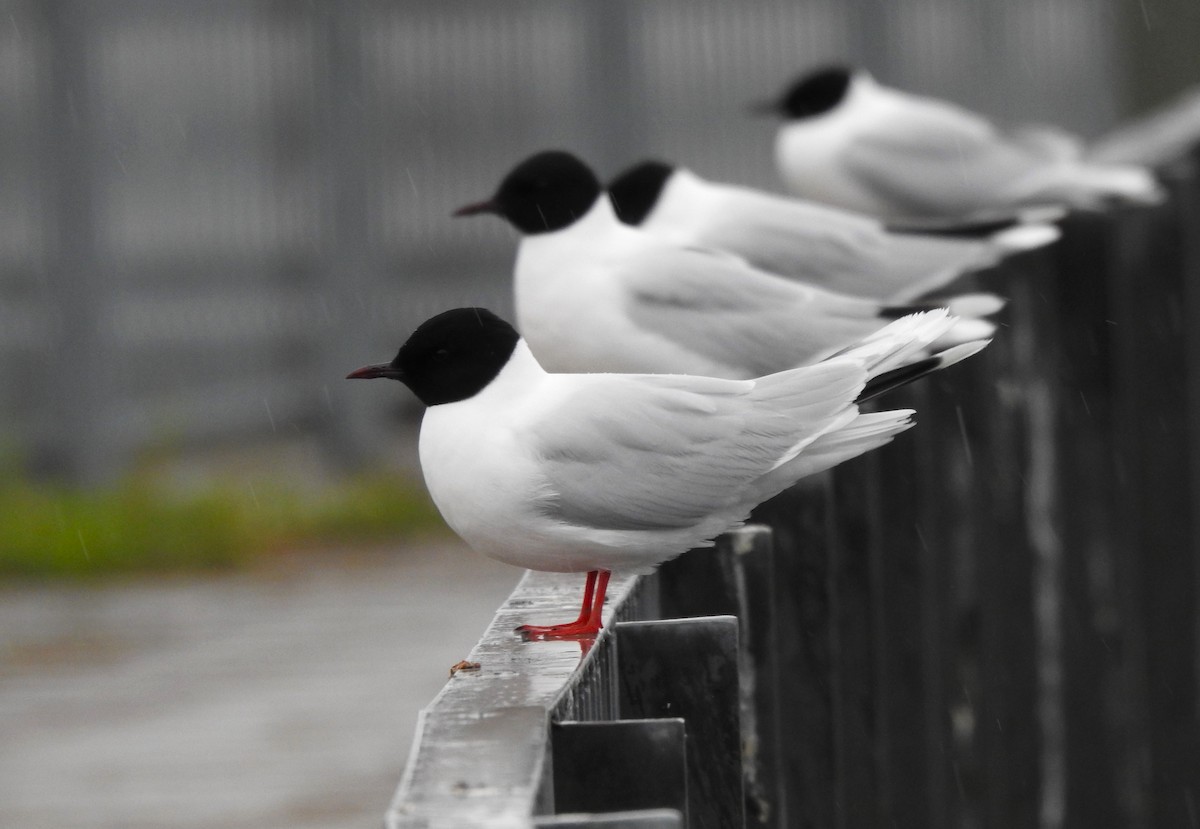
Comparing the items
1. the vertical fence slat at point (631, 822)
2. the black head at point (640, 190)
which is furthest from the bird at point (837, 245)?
the vertical fence slat at point (631, 822)

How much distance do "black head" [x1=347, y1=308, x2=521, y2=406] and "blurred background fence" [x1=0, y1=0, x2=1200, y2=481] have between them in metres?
7.50

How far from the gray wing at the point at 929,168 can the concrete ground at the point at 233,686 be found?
7.54 ft

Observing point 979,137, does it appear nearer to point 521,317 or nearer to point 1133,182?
point 1133,182

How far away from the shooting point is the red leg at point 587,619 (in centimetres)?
259

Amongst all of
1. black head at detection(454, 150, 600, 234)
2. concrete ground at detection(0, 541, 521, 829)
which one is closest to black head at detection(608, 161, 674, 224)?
black head at detection(454, 150, 600, 234)

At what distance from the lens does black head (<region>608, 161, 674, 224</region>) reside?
17.7 feet

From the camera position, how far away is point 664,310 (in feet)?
13.9

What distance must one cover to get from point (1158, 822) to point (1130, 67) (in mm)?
6564

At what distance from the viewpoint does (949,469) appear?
14.5ft

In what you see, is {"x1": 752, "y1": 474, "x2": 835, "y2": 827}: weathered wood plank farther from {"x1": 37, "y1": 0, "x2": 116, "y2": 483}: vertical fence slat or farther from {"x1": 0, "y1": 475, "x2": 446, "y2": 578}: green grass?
{"x1": 37, "y1": 0, "x2": 116, "y2": 483}: vertical fence slat

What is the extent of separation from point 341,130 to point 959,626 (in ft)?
24.8

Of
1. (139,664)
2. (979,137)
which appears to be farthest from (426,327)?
(139,664)

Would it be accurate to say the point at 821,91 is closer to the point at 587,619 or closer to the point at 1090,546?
the point at 1090,546

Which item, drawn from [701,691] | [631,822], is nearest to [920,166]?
[701,691]
